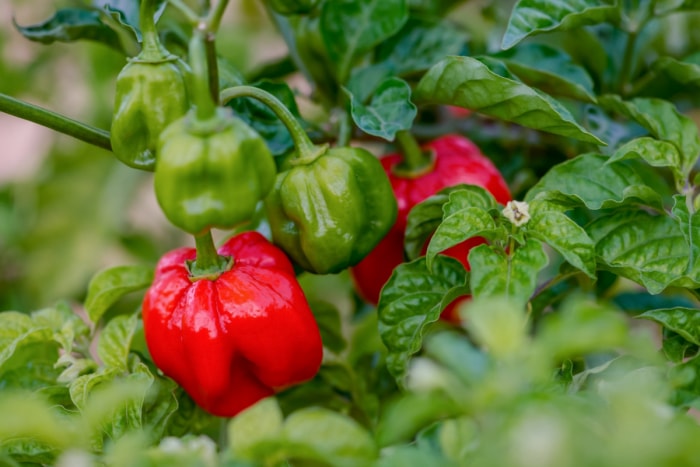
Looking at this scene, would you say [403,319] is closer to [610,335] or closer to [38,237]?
[610,335]

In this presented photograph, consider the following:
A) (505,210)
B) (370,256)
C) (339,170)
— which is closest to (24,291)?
(370,256)

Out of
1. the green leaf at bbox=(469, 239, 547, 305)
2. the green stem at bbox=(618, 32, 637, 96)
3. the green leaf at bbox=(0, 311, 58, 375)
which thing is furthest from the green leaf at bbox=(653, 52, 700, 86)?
the green leaf at bbox=(0, 311, 58, 375)

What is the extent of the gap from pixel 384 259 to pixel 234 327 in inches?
10.1

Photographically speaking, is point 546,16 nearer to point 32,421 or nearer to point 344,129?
point 344,129

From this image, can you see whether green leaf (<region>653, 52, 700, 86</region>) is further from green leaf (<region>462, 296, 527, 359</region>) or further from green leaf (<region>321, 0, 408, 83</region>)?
green leaf (<region>462, 296, 527, 359</region>)

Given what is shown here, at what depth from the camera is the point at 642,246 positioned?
912mm

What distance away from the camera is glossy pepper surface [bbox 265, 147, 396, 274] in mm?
936

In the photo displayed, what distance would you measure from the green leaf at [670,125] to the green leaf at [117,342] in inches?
22.2

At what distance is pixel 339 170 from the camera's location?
939mm

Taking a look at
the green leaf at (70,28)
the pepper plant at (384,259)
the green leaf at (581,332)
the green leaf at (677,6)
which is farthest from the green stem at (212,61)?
the green leaf at (677,6)

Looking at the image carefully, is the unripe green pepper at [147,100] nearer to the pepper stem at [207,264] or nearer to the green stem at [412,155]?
the pepper stem at [207,264]

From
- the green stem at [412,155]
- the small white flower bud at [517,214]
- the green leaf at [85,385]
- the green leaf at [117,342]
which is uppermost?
the small white flower bud at [517,214]

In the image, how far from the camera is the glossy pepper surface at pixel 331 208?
3.07 feet

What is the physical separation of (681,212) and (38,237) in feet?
A: 4.70
